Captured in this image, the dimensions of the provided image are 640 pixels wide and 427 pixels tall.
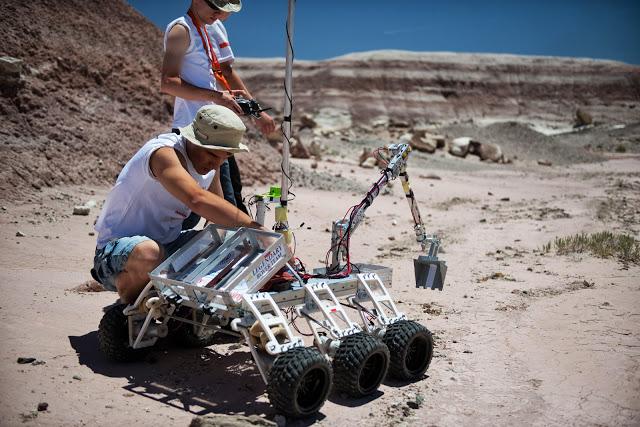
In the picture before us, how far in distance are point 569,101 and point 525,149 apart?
128 ft

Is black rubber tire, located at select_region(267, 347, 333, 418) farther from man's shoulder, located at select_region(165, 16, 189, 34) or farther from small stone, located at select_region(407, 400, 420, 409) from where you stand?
man's shoulder, located at select_region(165, 16, 189, 34)

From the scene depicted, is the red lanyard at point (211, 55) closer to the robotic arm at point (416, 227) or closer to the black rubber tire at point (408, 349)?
the robotic arm at point (416, 227)

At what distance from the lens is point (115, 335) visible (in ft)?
13.5

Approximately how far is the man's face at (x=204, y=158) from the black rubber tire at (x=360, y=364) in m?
1.31

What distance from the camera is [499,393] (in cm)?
412

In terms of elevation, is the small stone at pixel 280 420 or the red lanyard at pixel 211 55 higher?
the red lanyard at pixel 211 55

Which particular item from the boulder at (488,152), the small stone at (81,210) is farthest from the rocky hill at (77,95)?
the boulder at (488,152)

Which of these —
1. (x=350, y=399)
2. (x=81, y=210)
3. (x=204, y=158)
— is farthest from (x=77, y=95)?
(x=350, y=399)

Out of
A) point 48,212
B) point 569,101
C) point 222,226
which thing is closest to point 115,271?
point 222,226

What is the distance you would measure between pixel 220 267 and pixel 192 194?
17.5 inches

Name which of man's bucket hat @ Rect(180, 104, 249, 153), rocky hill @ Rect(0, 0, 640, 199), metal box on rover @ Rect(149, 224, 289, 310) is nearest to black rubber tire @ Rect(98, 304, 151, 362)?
metal box on rover @ Rect(149, 224, 289, 310)

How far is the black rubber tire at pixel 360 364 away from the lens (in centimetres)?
371

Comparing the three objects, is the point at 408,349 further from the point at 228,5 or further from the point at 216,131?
the point at 228,5

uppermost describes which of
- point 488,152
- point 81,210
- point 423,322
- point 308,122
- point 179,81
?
point 308,122
